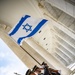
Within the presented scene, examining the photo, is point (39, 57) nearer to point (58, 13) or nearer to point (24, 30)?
point (24, 30)

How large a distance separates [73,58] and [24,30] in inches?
729

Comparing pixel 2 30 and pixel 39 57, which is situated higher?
pixel 2 30

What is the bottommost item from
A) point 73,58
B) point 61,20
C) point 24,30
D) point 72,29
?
point 73,58

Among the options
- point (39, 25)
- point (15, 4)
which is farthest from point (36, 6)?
point (39, 25)

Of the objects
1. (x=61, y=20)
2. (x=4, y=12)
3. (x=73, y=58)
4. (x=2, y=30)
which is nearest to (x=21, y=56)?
(x=2, y=30)

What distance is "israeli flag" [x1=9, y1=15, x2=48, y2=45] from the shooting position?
26.3 ft

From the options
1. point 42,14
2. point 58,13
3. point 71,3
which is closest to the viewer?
point 71,3

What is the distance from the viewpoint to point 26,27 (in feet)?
26.5

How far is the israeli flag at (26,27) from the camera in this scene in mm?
8009

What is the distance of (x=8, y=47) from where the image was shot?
1064cm

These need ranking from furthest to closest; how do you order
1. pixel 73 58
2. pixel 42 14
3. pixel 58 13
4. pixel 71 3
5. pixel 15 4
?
pixel 73 58 < pixel 58 13 < pixel 42 14 < pixel 15 4 < pixel 71 3

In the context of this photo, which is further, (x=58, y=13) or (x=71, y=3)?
(x=58, y=13)

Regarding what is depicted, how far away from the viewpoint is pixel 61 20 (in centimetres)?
1227

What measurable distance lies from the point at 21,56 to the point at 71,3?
3.91 meters
